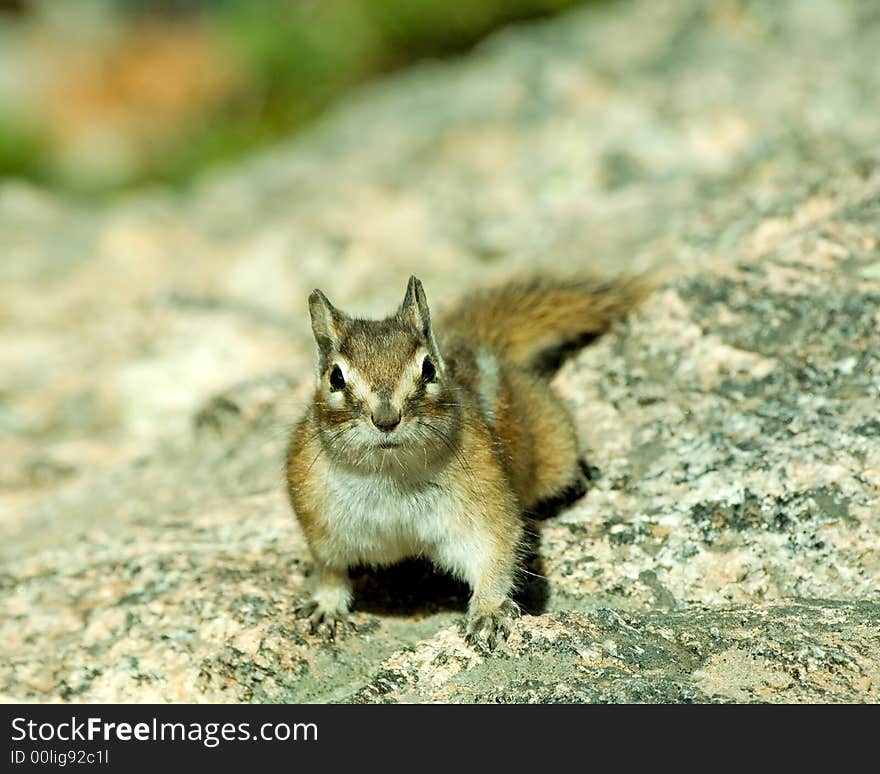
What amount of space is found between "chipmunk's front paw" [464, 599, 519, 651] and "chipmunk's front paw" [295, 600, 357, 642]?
0.47m

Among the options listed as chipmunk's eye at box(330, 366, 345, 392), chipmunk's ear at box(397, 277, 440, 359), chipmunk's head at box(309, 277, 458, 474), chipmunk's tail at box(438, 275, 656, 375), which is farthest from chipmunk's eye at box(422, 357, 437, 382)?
chipmunk's tail at box(438, 275, 656, 375)

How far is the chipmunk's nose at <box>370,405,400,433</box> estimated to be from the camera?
3.47 meters

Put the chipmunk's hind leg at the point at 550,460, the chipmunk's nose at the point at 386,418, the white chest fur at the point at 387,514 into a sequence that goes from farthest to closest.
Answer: the chipmunk's hind leg at the point at 550,460
the white chest fur at the point at 387,514
the chipmunk's nose at the point at 386,418

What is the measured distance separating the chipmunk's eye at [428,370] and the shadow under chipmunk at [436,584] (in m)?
0.66

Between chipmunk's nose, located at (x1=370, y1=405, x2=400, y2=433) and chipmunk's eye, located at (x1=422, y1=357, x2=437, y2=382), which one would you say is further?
chipmunk's eye, located at (x1=422, y1=357, x2=437, y2=382)

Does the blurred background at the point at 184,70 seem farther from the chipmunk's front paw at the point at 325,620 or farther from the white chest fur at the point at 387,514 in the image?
the white chest fur at the point at 387,514

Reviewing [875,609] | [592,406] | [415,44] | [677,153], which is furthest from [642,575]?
[415,44]

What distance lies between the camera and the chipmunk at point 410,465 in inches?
142

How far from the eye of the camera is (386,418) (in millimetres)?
3469

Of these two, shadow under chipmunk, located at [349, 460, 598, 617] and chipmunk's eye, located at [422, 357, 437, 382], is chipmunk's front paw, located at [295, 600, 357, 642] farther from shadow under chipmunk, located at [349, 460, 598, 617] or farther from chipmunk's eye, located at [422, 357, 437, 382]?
chipmunk's eye, located at [422, 357, 437, 382]

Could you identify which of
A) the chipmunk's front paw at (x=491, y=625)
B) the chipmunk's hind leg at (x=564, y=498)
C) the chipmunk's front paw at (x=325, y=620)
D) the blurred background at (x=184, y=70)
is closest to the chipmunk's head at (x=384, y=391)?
the chipmunk's front paw at (x=491, y=625)

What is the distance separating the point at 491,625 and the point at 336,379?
83 centimetres

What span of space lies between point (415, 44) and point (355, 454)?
28.9 feet

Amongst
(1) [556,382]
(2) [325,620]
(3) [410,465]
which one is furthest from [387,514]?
(1) [556,382]
